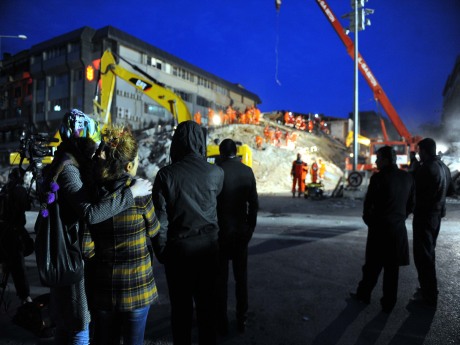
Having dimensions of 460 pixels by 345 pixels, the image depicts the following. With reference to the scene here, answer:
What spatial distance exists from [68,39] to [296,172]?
37206 millimetres

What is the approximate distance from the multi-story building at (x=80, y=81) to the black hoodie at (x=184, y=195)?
3564 centimetres

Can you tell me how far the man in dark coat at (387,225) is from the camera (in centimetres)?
380

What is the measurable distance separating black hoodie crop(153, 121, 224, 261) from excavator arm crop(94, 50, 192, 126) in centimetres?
1096

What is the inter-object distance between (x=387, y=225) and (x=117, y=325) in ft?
10.6

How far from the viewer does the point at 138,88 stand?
14.2 metres

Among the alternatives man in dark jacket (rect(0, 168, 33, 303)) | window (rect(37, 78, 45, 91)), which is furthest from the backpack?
window (rect(37, 78, 45, 91))

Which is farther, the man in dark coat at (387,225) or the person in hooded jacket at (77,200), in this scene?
the man in dark coat at (387,225)

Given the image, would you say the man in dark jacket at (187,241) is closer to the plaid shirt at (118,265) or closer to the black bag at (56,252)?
the plaid shirt at (118,265)

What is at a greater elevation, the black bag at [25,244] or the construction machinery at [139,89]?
the construction machinery at [139,89]

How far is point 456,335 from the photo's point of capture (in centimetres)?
324

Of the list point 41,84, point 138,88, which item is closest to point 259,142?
point 138,88

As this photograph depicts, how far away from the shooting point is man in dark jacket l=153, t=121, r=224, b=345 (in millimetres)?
2475

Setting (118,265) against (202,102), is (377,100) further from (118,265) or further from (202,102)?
(202,102)

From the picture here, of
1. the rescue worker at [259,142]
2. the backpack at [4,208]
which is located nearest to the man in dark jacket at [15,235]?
the backpack at [4,208]
